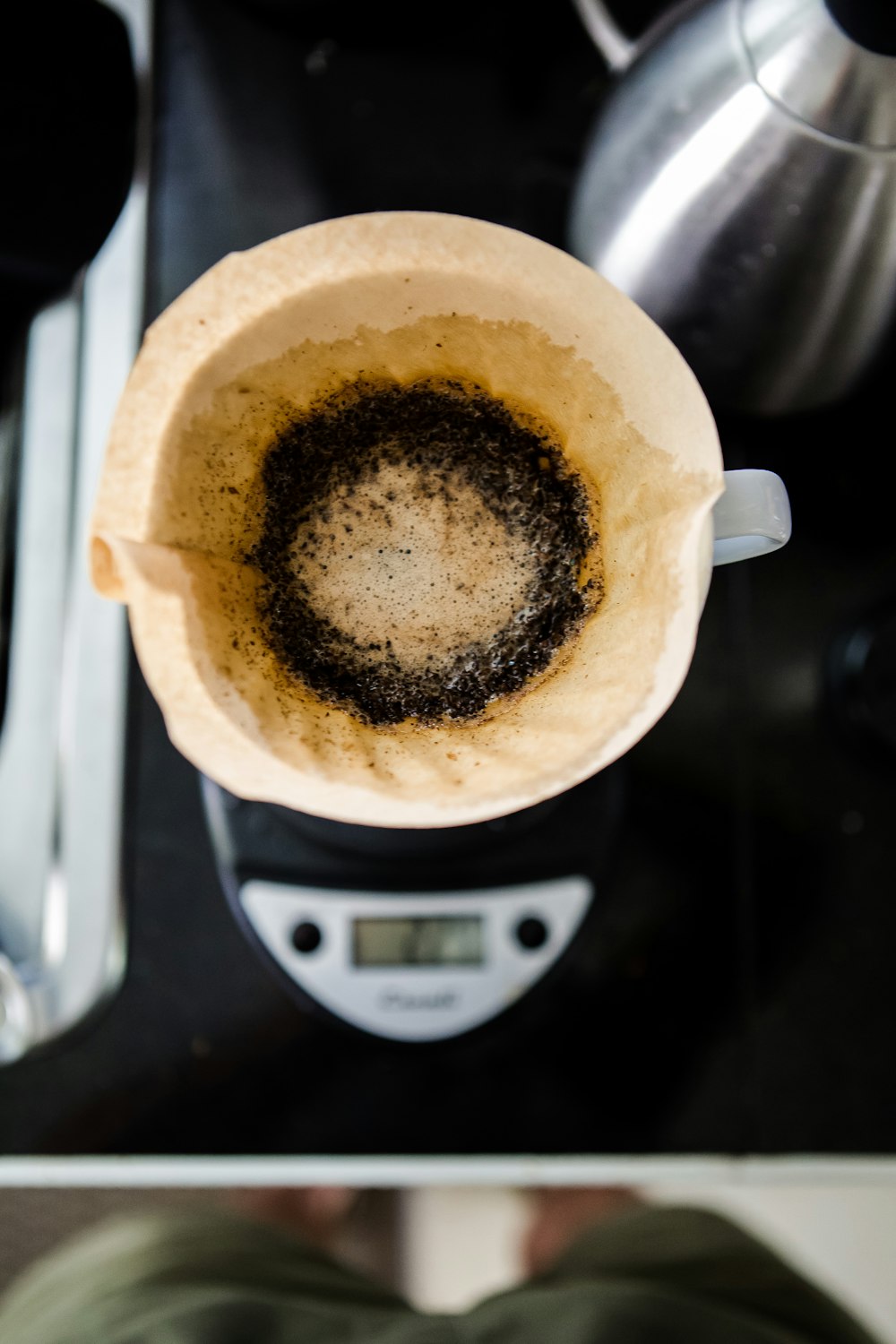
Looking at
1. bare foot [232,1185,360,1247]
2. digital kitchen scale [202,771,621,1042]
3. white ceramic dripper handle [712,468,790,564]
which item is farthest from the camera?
bare foot [232,1185,360,1247]

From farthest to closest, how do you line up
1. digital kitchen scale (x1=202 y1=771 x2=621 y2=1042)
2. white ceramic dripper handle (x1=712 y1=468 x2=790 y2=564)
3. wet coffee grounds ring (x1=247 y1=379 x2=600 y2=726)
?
digital kitchen scale (x1=202 y1=771 x2=621 y2=1042) < wet coffee grounds ring (x1=247 y1=379 x2=600 y2=726) < white ceramic dripper handle (x1=712 y1=468 x2=790 y2=564)

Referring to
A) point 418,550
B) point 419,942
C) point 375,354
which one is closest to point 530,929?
point 419,942

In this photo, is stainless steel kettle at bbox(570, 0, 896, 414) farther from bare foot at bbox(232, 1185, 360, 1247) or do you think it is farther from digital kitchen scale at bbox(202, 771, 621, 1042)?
bare foot at bbox(232, 1185, 360, 1247)

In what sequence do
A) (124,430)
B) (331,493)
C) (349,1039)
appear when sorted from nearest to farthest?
(124,430), (331,493), (349,1039)

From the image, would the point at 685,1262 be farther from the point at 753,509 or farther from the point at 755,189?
the point at 755,189

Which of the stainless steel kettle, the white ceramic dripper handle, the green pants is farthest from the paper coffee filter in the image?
the green pants

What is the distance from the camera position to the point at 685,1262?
65cm

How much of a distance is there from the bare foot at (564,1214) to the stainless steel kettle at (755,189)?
56 cm

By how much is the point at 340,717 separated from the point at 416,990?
0.23 m

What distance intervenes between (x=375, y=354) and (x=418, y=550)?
11cm

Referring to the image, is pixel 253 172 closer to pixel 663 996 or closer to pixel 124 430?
pixel 124 430

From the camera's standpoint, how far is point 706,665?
657 mm

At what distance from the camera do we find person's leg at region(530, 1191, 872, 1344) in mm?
594

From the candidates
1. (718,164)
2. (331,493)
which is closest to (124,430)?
(331,493)
